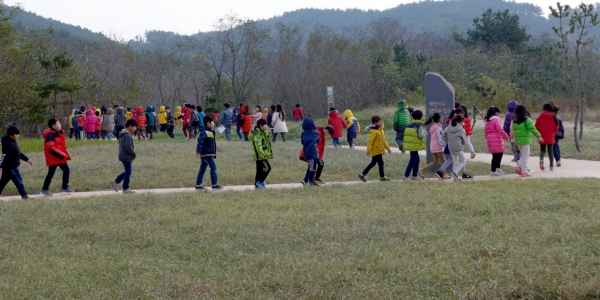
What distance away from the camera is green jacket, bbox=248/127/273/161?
475 inches

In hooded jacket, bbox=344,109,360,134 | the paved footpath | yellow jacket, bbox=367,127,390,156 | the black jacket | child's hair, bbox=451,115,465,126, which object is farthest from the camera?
hooded jacket, bbox=344,109,360,134

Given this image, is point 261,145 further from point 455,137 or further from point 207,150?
point 455,137

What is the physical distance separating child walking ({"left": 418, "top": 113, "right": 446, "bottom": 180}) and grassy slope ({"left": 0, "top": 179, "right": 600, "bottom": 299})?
233 cm

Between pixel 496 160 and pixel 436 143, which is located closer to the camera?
pixel 436 143

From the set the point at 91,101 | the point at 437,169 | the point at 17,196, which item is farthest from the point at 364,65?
the point at 17,196

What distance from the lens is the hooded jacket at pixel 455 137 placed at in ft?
41.6

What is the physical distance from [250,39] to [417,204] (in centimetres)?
4633

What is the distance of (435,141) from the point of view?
1312cm

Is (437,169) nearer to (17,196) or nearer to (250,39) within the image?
(17,196)

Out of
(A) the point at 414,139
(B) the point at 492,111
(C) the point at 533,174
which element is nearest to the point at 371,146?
(A) the point at 414,139

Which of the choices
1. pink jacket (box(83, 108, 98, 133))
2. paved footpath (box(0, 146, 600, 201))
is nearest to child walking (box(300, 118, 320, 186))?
paved footpath (box(0, 146, 600, 201))

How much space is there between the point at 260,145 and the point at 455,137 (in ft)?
12.3

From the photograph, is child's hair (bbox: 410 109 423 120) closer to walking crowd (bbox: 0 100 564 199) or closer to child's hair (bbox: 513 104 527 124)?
walking crowd (bbox: 0 100 564 199)

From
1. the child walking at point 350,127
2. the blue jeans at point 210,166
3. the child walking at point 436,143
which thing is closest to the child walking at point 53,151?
the blue jeans at point 210,166
